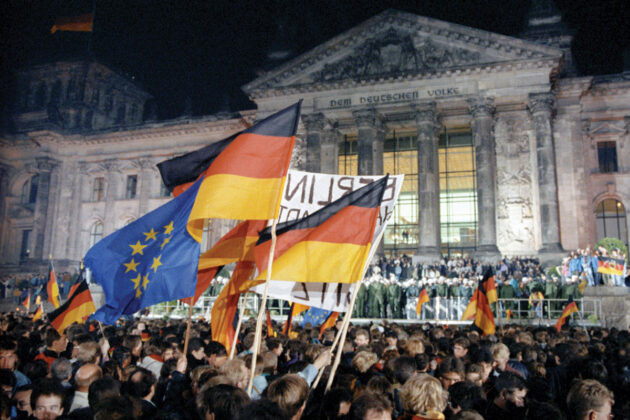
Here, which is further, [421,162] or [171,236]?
[421,162]

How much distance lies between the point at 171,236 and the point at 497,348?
13.9 ft

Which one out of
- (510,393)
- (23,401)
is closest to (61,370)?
(23,401)

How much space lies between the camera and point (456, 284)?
75.5 ft

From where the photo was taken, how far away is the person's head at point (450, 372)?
211 inches

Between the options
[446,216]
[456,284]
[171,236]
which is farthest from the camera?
[446,216]

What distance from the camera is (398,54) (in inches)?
1326

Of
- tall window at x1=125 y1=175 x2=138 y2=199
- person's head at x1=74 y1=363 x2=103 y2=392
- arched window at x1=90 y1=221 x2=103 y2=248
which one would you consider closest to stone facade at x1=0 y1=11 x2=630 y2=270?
tall window at x1=125 y1=175 x2=138 y2=199

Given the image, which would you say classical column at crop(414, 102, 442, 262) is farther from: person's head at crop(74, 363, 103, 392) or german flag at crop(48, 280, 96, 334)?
person's head at crop(74, 363, 103, 392)

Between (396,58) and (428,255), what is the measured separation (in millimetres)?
12665

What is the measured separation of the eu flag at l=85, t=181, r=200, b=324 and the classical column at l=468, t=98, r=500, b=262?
26.4 metres

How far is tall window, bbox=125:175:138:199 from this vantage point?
47062 millimetres

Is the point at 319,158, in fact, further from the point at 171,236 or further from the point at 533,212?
the point at 171,236

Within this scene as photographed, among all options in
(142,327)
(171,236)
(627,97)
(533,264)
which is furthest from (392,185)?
(627,97)

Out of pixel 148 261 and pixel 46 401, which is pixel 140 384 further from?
pixel 148 261
